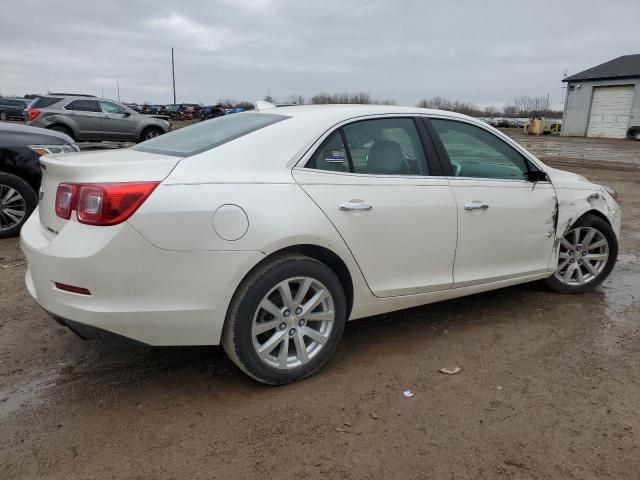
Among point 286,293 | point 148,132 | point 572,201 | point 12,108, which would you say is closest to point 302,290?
point 286,293

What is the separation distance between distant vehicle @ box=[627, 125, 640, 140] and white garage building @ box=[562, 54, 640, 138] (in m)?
0.28

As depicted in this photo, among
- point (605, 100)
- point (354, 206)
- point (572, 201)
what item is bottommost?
point (572, 201)

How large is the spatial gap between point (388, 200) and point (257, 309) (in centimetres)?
106

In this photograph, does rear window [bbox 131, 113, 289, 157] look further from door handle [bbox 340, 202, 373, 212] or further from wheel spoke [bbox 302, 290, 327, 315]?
wheel spoke [bbox 302, 290, 327, 315]

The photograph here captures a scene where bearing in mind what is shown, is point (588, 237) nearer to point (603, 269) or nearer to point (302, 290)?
point (603, 269)

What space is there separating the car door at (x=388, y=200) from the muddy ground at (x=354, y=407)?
60 cm

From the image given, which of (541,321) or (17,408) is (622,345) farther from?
(17,408)

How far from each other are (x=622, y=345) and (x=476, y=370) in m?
1.20

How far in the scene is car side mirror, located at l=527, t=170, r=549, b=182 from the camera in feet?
13.4

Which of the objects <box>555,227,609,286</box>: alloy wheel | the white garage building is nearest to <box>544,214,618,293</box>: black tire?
<box>555,227,609,286</box>: alloy wheel

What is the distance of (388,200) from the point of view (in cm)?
323

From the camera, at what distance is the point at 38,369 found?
10.7ft

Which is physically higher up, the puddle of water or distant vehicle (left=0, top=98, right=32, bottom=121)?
distant vehicle (left=0, top=98, right=32, bottom=121)

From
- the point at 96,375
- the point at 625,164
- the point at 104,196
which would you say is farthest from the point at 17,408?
the point at 625,164
